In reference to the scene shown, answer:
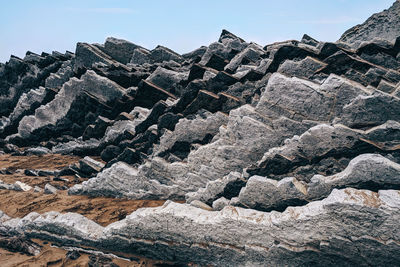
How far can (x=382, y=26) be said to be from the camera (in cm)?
1016

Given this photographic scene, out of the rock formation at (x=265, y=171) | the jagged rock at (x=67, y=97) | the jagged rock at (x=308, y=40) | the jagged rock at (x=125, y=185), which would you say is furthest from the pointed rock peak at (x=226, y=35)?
the jagged rock at (x=125, y=185)

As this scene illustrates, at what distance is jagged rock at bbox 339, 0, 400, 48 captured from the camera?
9.48 m

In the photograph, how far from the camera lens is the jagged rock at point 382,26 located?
9.48 metres

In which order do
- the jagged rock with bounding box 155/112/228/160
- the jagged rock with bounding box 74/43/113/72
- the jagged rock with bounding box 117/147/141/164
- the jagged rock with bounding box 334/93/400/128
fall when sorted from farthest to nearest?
1. the jagged rock with bounding box 74/43/113/72
2. the jagged rock with bounding box 117/147/141/164
3. the jagged rock with bounding box 155/112/228/160
4. the jagged rock with bounding box 334/93/400/128

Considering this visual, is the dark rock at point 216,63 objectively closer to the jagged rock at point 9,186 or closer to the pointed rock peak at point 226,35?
the pointed rock peak at point 226,35

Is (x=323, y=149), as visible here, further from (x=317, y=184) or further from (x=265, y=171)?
(x=265, y=171)

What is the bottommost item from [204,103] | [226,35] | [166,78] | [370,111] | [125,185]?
[125,185]

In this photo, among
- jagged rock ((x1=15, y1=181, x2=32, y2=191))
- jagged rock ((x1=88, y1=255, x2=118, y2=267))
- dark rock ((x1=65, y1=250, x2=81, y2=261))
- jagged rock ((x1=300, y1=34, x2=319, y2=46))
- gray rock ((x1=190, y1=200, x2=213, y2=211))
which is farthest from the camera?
jagged rock ((x1=300, y1=34, x2=319, y2=46))

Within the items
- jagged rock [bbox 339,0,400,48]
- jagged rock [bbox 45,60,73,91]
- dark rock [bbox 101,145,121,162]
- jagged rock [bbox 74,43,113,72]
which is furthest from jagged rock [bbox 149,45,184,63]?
jagged rock [bbox 339,0,400,48]

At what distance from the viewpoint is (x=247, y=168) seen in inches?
248

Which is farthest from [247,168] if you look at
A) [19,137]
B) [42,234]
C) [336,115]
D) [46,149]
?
[19,137]

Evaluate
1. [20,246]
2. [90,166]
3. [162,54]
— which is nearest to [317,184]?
[20,246]

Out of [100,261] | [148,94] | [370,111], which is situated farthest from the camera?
[148,94]

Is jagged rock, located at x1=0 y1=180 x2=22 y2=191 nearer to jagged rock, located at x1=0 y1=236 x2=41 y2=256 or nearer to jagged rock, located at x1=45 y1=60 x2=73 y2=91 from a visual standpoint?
jagged rock, located at x1=0 y1=236 x2=41 y2=256
